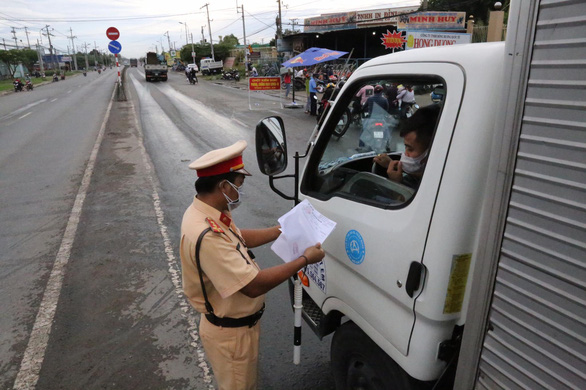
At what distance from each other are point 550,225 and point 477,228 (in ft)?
1.08

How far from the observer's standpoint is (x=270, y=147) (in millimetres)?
2156

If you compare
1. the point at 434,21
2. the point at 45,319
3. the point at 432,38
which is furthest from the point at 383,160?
the point at 434,21

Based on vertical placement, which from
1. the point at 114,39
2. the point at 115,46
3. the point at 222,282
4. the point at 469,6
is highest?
the point at 469,6

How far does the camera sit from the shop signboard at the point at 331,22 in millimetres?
31906

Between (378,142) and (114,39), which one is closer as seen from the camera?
(378,142)

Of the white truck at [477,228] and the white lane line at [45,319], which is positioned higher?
the white truck at [477,228]

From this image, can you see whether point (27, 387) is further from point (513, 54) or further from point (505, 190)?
point (513, 54)

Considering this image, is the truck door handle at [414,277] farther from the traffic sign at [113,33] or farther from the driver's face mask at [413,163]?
the traffic sign at [113,33]

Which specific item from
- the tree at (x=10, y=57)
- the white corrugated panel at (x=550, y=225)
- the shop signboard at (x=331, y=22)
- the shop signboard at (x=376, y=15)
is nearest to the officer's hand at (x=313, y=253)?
the white corrugated panel at (x=550, y=225)

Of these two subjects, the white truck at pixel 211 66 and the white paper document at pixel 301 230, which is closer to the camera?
the white paper document at pixel 301 230

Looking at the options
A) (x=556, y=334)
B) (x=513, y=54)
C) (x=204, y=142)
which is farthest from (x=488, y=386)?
(x=204, y=142)

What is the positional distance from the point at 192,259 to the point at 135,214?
4437mm

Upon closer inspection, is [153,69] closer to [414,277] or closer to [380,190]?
[380,190]

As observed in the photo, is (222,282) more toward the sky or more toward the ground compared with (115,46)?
more toward the ground
